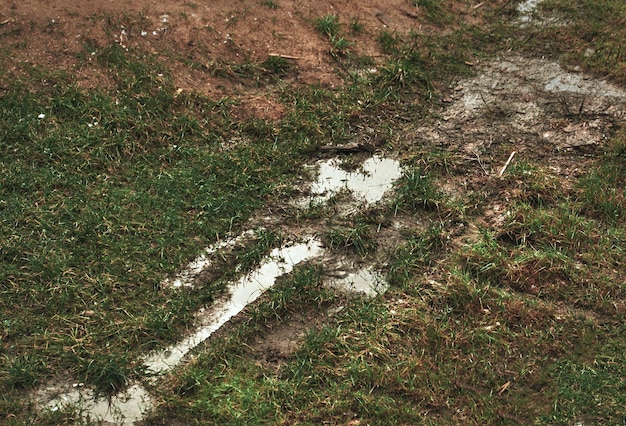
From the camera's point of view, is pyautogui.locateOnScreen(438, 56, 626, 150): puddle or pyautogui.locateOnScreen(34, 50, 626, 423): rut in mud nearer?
pyautogui.locateOnScreen(34, 50, 626, 423): rut in mud

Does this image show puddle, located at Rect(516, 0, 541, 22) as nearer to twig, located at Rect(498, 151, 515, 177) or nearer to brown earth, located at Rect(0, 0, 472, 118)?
brown earth, located at Rect(0, 0, 472, 118)

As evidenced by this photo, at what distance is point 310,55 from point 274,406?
3250mm

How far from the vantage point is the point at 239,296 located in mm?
4215

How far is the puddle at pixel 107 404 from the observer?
359cm

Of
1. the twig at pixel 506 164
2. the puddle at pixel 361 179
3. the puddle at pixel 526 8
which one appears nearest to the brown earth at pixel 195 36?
the puddle at pixel 361 179

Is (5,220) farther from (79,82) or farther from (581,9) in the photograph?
(581,9)

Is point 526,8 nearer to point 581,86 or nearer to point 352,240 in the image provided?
point 581,86

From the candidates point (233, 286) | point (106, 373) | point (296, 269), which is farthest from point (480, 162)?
point (106, 373)

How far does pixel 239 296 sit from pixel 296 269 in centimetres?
37

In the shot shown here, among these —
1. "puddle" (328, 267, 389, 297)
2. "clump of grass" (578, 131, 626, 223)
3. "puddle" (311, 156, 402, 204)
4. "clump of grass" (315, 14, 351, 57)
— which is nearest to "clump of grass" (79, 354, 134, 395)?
"puddle" (328, 267, 389, 297)

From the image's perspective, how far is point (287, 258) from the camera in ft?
14.6

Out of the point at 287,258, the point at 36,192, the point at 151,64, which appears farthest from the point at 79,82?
the point at 287,258

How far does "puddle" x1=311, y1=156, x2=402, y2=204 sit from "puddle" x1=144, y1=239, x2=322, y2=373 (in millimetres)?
→ 493

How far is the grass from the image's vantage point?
12.1ft
